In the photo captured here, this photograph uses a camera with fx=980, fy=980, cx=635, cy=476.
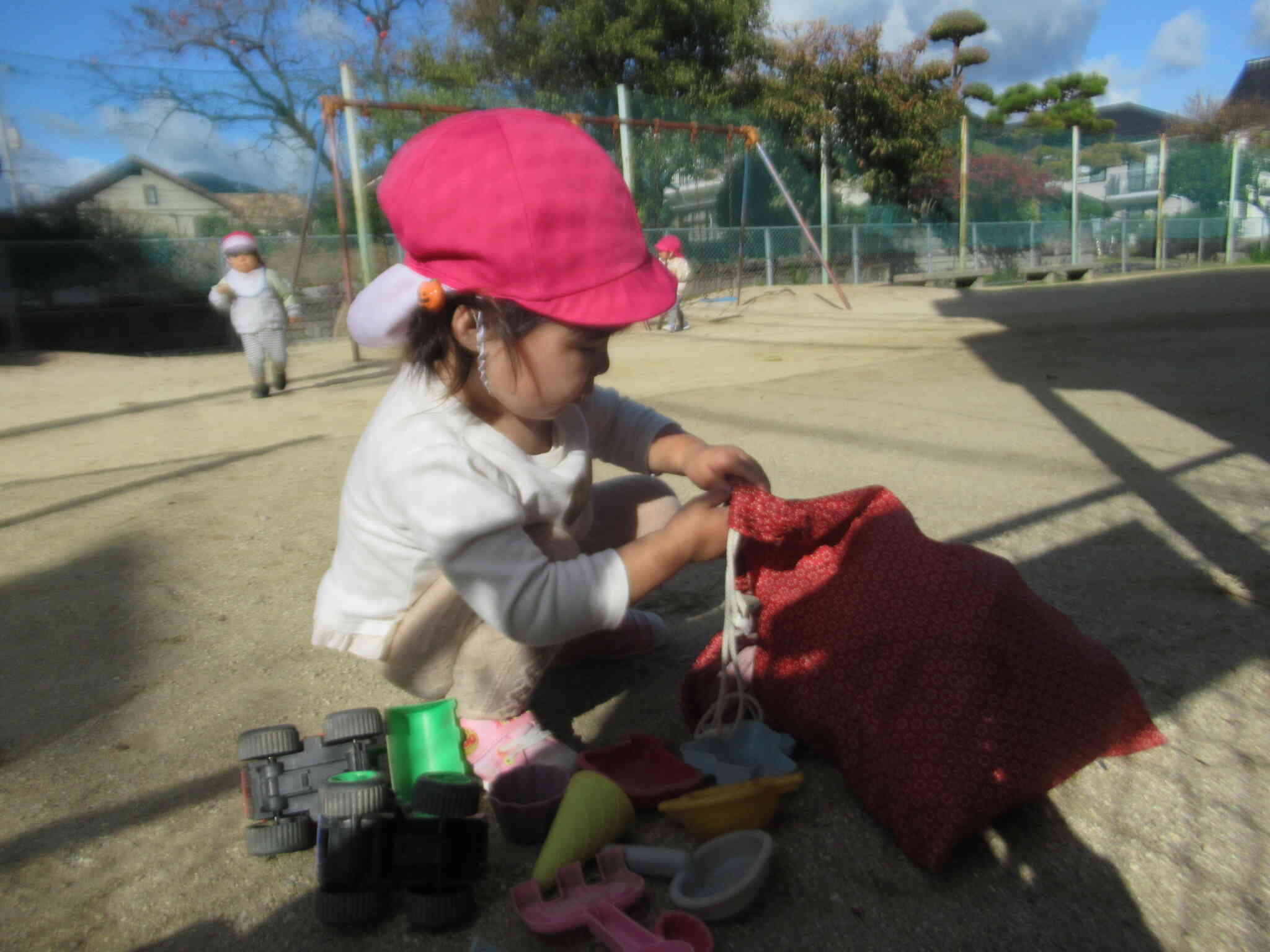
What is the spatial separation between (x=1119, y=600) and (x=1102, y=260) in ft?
67.9

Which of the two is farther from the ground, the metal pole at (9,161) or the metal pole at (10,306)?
the metal pole at (9,161)

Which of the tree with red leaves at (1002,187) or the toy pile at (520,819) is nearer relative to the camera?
the toy pile at (520,819)

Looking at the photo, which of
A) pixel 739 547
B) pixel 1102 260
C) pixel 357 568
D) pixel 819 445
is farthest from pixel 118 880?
pixel 1102 260

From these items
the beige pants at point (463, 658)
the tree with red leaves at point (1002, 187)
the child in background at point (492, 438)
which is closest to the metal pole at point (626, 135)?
the tree with red leaves at point (1002, 187)

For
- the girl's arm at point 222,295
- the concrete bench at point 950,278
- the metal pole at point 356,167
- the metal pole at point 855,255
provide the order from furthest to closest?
the metal pole at point 855,255
the concrete bench at point 950,278
the metal pole at point 356,167
the girl's arm at point 222,295

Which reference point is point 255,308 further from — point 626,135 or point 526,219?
point 526,219

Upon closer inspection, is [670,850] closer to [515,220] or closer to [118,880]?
[118,880]

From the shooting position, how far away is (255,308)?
691 cm

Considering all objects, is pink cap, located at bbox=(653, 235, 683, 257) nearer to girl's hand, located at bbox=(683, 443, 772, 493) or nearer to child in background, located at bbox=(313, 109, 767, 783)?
girl's hand, located at bbox=(683, 443, 772, 493)

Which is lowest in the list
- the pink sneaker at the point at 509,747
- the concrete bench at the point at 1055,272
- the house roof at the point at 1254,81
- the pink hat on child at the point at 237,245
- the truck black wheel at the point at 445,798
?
the concrete bench at the point at 1055,272

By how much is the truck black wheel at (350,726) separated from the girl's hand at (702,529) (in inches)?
20.0

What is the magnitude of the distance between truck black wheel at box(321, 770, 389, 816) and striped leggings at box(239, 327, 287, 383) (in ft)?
20.4

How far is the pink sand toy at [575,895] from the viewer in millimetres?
1145

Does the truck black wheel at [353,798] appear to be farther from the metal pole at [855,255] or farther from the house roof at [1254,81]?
the house roof at [1254,81]
